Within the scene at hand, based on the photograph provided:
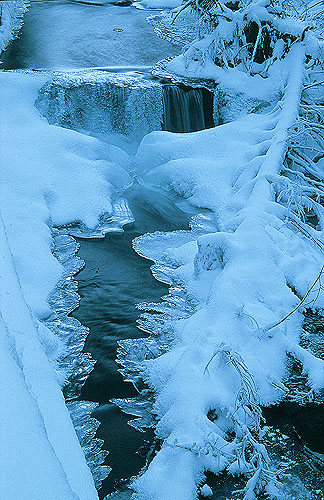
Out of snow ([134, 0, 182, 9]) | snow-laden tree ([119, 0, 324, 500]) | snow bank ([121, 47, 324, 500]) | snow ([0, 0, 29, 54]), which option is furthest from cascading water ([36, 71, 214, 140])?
snow ([134, 0, 182, 9])

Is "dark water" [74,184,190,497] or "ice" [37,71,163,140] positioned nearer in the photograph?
"dark water" [74,184,190,497]

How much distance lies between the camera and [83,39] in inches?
405

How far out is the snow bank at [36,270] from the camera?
1688mm

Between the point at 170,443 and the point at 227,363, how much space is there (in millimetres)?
621

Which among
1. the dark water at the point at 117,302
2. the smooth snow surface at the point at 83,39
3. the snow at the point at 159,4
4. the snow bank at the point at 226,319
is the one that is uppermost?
the snow at the point at 159,4

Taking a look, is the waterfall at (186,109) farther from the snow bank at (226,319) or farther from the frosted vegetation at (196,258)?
the snow bank at (226,319)

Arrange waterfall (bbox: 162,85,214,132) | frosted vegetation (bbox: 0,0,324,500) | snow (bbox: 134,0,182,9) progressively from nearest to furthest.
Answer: frosted vegetation (bbox: 0,0,324,500) < waterfall (bbox: 162,85,214,132) < snow (bbox: 134,0,182,9)

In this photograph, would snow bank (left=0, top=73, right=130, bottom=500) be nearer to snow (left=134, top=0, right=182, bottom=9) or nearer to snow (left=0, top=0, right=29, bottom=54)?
snow (left=0, top=0, right=29, bottom=54)

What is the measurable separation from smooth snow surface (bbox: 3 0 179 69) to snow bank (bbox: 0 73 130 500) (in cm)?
149

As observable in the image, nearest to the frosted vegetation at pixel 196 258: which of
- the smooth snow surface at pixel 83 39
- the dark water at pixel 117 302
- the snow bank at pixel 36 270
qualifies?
the snow bank at pixel 36 270

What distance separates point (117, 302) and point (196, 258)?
84 cm

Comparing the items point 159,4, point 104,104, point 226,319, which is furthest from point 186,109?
point 159,4

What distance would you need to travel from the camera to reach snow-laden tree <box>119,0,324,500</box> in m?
3.34

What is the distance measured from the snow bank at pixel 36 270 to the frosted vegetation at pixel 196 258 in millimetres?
11
